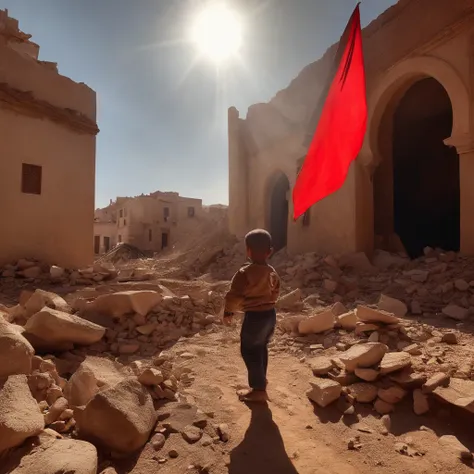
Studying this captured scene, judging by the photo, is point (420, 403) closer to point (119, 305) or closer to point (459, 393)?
point (459, 393)

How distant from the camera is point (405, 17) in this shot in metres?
6.81

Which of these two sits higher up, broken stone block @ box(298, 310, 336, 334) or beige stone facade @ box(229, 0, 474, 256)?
beige stone facade @ box(229, 0, 474, 256)

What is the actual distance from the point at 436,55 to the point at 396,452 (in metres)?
7.09

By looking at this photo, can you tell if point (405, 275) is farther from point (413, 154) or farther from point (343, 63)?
point (413, 154)

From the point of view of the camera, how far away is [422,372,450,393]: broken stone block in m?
2.21

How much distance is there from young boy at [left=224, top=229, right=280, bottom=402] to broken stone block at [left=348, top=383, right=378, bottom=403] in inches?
24.8

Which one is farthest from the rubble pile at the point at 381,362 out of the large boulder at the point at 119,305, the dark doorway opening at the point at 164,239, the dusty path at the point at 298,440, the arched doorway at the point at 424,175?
the dark doorway opening at the point at 164,239

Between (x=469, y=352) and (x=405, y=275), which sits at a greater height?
(x=405, y=275)

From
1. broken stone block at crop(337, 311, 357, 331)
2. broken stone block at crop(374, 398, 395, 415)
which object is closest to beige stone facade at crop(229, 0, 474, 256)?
broken stone block at crop(337, 311, 357, 331)

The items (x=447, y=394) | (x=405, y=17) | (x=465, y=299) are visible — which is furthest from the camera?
(x=405, y=17)

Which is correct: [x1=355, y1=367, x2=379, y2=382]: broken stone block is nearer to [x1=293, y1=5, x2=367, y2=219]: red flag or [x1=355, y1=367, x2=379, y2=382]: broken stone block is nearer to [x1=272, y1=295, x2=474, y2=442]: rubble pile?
[x1=272, y1=295, x2=474, y2=442]: rubble pile

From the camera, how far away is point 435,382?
2229 mm

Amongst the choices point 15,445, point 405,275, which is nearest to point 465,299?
point 405,275

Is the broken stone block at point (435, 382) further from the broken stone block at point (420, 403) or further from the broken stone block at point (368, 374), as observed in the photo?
the broken stone block at point (368, 374)
